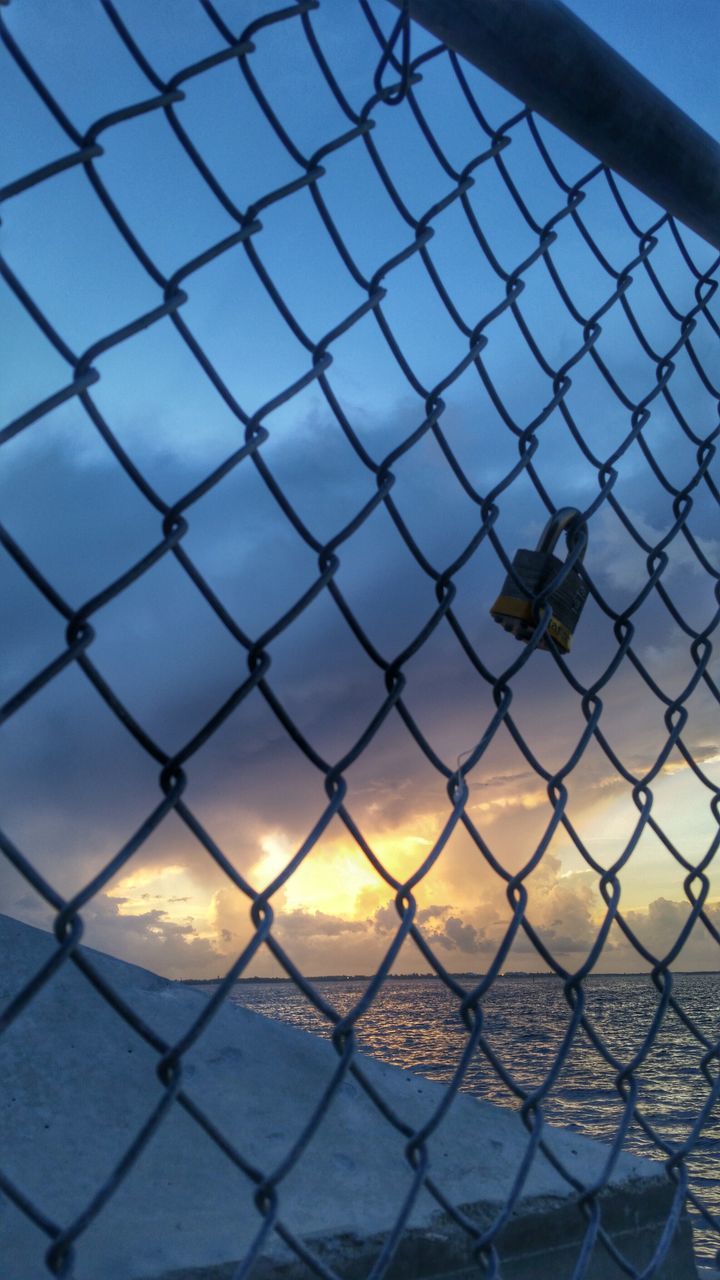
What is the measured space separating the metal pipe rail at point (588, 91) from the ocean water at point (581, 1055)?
1.38 meters

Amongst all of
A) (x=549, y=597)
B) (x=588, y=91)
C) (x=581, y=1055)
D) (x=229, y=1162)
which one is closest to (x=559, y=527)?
(x=549, y=597)

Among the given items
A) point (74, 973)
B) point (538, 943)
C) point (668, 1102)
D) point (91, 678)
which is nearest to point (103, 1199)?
point (91, 678)

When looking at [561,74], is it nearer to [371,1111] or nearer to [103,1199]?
[103,1199]

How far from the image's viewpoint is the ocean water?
23344 millimetres

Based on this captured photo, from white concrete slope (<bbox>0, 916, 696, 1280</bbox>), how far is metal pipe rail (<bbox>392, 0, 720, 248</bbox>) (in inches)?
74.8

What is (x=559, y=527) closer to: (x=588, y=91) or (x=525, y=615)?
(x=525, y=615)

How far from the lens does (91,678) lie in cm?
89

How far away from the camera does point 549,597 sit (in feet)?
5.23

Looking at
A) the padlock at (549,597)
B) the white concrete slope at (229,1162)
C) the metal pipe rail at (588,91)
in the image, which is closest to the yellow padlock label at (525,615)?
the padlock at (549,597)

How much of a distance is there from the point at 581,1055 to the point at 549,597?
73792mm

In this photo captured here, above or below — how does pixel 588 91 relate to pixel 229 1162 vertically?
above

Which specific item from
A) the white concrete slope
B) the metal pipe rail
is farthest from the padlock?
the white concrete slope

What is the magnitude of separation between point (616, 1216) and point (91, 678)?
191 centimetres

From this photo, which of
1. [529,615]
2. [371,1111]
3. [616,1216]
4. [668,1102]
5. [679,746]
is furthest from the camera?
[668,1102]
